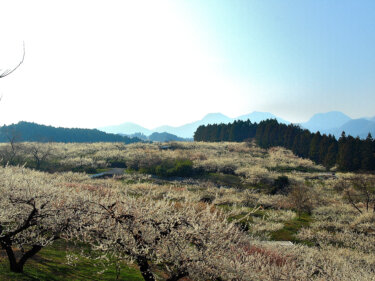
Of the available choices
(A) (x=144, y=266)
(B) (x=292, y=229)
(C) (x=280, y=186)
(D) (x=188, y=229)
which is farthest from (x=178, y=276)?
(C) (x=280, y=186)

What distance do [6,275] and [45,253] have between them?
3.09m

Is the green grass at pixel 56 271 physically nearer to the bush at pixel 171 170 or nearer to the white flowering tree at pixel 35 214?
the white flowering tree at pixel 35 214

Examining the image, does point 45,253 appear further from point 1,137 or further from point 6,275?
point 1,137

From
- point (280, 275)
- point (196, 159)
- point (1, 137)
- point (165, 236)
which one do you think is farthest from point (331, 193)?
point (1, 137)

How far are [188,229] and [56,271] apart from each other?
564 centimetres

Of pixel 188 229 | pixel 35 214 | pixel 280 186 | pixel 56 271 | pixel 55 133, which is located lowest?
pixel 56 271

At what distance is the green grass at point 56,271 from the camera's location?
821 cm

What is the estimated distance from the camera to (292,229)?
19016mm

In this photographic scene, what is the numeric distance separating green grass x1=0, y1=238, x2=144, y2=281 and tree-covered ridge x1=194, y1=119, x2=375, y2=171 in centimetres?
5404

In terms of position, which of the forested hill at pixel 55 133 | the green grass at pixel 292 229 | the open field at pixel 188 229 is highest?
the forested hill at pixel 55 133

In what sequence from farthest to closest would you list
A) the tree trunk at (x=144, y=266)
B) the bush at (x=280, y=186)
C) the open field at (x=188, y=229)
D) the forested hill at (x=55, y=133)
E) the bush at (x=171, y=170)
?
the forested hill at (x=55, y=133)
the bush at (x=171, y=170)
the bush at (x=280, y=186)
the open field at (x=188, y=229)
the tree trunk at (x=144, y=266)

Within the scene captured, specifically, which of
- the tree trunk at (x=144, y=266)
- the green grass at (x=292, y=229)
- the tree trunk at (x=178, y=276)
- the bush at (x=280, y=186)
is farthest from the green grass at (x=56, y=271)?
the bush at (x=280, y=186)

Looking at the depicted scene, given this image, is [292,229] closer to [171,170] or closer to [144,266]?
[144,266]

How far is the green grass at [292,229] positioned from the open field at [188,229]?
0.25 ft
